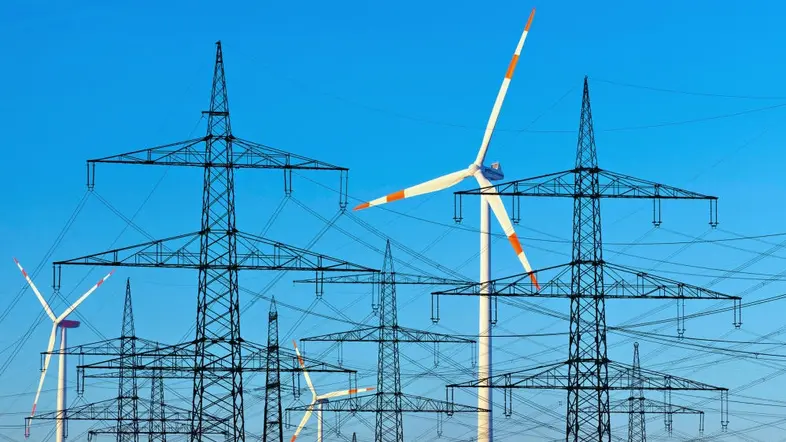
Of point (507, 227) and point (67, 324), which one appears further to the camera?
point (67, 324)

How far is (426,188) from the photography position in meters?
118

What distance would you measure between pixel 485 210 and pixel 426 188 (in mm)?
9152

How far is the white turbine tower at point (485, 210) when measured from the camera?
116 m

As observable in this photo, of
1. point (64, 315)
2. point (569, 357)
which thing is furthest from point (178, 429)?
point (569, 357)

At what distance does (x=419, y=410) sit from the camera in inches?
4496

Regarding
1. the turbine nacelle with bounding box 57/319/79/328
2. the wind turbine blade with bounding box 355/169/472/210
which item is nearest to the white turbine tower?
the wind turbine blade with bounding box 355/169/472/210

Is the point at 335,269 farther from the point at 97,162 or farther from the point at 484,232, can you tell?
the point at 484,232

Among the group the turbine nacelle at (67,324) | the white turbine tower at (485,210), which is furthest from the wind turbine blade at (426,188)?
the turbine nacelle at (67,324)

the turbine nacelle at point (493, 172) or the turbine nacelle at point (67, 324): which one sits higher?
the turbine nacelle at point (493, 172)

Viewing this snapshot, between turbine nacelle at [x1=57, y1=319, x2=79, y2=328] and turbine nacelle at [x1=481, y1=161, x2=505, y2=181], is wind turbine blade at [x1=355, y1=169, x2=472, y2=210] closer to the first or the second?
turbine nacelle at [x1=481, y1=161, x2=505, y2=181]

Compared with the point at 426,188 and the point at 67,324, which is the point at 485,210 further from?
the point at 67,324

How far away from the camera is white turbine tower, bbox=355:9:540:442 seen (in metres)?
116

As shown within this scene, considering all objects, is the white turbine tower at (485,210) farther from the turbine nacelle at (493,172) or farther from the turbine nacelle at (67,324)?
the turbine nacelle at (67,324)

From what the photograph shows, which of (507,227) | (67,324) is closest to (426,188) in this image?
(507,227)
